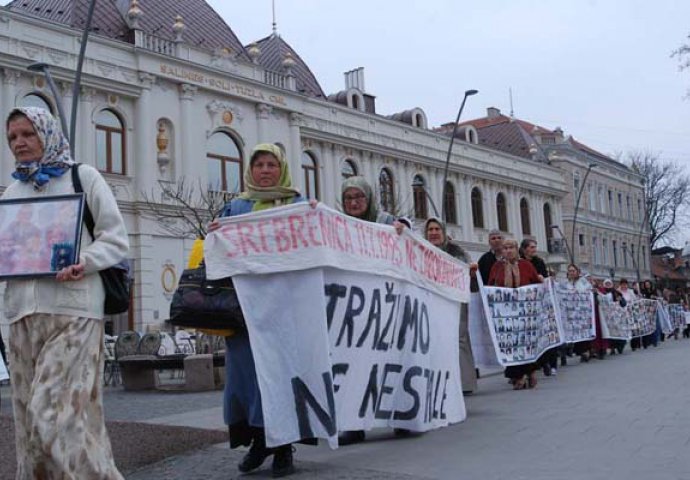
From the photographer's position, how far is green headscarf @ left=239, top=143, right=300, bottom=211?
5.73 m

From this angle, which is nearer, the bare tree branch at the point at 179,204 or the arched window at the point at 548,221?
the bare tree branch at the point at 179,204

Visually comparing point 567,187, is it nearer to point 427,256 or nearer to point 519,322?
point 519,322

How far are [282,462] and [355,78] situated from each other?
4651 cm

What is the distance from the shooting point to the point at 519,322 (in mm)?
11195

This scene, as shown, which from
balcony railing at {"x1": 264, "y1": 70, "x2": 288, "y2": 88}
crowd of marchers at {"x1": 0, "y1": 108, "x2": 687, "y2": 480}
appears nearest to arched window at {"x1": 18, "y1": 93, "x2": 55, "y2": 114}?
balcony railing at {"x1": 264, "y1": 70, "x2": 288, "y2": 88}

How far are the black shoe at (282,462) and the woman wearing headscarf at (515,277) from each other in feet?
19.8

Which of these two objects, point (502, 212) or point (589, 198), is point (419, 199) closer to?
point (502, 212)

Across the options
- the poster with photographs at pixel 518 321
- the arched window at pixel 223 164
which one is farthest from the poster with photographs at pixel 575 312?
the arched window at pixel 223 164

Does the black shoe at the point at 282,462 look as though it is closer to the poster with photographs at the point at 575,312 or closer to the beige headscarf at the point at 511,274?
the beige headscarf at the point at 511,274

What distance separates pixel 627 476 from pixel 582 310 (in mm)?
11786

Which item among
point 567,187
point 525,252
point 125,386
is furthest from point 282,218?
point 567,187

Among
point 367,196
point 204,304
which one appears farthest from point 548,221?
point 204,304

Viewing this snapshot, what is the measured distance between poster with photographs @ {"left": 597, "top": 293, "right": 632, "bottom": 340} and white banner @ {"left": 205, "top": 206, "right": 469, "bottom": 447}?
11.7 meters

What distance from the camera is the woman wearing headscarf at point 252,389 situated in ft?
17.4
